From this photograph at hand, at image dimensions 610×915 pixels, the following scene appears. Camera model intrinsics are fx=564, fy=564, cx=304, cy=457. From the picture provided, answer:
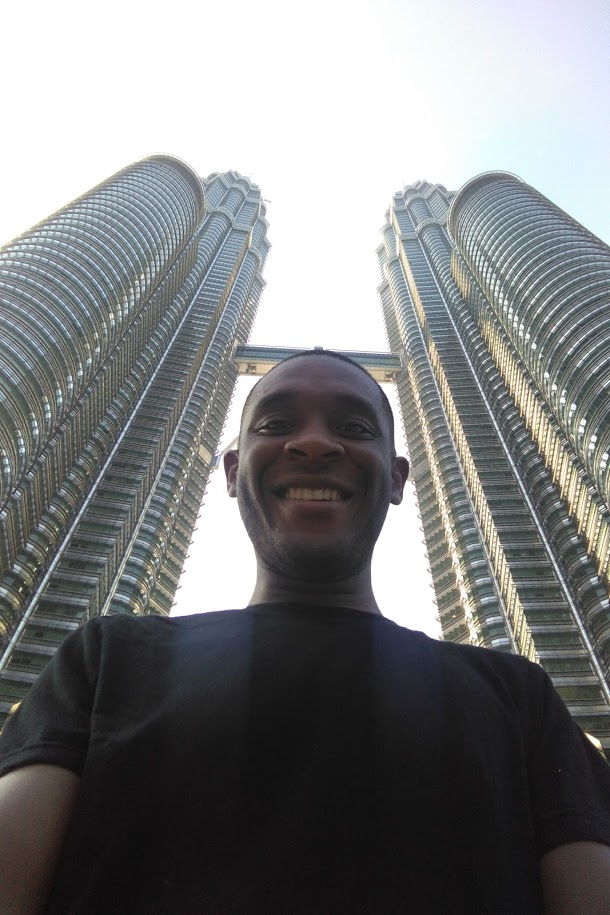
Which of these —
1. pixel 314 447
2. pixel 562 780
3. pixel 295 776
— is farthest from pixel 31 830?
pixel 314 447

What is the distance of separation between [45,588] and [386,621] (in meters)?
49.4

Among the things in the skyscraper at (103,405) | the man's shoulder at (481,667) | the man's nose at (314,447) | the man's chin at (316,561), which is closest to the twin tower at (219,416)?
the skyscraper at (103,405)

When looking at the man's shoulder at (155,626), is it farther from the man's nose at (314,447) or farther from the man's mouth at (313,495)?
the man's nose at (314,447)

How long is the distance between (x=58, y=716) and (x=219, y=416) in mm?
79881

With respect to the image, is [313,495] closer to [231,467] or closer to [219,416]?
[231,467]

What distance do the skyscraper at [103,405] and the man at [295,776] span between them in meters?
40.6

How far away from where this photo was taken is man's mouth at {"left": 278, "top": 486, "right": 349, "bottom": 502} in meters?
2.98

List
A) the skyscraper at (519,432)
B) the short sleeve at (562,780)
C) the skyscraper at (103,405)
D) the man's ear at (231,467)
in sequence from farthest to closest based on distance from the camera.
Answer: the skyscraper at (519,432) → the skyscraper at (103,405) → the man's ear at (231,467) → the short sleeve at (562,780)

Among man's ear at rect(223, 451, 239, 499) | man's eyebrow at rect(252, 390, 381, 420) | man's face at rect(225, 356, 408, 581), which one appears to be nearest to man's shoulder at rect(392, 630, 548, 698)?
man's face at rect(225, 356, 408, 581)

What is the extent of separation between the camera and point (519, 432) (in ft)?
198

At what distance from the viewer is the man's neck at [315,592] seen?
285cm

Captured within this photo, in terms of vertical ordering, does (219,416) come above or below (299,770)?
above

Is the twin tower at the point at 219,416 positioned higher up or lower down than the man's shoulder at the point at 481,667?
higher up

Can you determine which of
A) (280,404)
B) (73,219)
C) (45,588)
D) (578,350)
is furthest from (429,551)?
(280,404)
